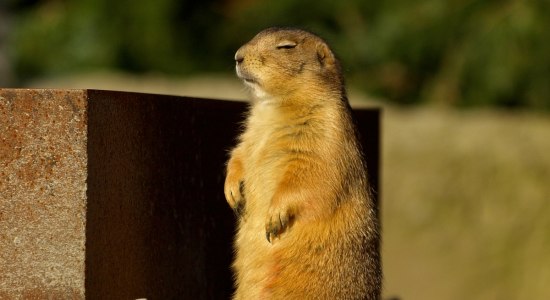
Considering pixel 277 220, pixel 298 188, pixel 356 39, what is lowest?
pixel 277 220

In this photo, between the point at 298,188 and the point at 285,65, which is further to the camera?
the point at 285,65

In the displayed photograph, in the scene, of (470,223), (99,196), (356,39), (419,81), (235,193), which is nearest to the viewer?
(99,196)

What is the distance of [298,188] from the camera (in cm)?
481

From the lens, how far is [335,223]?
4891 mm

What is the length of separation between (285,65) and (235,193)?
0.67 m

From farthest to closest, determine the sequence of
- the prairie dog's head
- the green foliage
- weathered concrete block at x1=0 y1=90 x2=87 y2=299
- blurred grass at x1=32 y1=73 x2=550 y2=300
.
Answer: the green foliage
blurred grass at x1=32 y1=73 x2=550 y2=300
the prairie dog's head
weathered concrete block at x1=0 y1=90 x2=87 y2=299

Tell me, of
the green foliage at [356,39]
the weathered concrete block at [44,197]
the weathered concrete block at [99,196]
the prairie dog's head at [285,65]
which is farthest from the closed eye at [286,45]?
the green foliage at [356,39]

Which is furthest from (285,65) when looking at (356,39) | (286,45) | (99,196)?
(356,39)

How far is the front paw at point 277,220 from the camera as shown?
15.6ft

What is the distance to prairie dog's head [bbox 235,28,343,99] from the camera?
5.25 m

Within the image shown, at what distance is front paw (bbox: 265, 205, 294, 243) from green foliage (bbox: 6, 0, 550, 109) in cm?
789

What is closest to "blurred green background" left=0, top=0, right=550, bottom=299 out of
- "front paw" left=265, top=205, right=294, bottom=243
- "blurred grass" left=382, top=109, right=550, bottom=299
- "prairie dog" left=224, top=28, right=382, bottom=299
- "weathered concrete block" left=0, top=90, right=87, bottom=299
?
"blurred grass" left=382, top=109, right=550, bottom=299

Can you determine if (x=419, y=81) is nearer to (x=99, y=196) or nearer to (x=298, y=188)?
(x=298, y=188)

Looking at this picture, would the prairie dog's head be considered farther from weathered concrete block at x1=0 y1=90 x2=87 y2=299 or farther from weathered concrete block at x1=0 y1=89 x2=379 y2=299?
weathered concrete block at x1=0 y1=90 x2=87 y2=299
